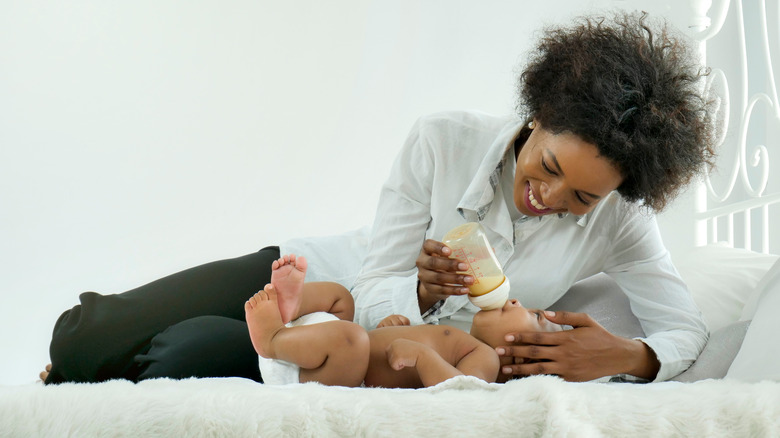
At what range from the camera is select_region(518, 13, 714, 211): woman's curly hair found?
1.33 meters

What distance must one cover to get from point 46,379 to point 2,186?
1766mm

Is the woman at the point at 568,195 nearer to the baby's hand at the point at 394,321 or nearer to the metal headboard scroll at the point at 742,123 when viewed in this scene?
the baby's hand at the point at 394,321

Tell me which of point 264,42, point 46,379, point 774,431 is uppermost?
point 264,42

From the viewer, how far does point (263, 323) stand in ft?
3.92

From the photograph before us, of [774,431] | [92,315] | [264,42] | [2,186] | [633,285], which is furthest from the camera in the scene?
[264,42]

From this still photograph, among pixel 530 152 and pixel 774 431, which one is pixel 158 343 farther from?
pixel 774 431

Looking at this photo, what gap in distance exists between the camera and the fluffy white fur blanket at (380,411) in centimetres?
77

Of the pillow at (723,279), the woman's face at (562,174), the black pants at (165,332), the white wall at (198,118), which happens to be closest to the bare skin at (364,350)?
the black pants at (165,332)

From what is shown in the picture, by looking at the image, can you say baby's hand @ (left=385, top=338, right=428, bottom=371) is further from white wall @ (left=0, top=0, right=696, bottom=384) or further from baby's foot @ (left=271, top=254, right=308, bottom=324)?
white wall @ (left=0, top=0, right=696, bottom=384)

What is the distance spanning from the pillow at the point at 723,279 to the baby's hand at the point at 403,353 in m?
0.82

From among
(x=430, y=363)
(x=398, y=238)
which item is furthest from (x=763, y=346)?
(x=398, y=238)

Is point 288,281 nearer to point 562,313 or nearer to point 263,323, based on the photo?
point 263,323

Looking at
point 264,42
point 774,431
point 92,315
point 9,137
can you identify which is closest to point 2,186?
point 9,137

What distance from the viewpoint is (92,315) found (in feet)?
4.83
